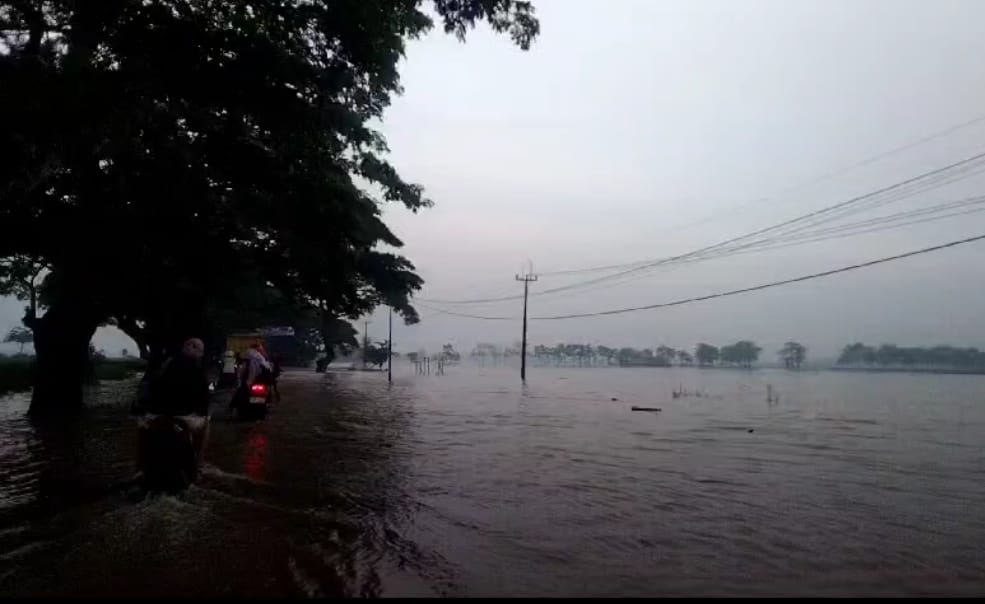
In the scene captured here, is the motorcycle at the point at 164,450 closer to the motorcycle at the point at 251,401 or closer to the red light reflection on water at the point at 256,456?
the red light reflection on water at the point at 256,456

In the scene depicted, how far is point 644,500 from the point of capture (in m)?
8.41

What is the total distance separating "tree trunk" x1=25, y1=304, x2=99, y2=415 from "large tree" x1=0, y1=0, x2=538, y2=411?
0.04 meters

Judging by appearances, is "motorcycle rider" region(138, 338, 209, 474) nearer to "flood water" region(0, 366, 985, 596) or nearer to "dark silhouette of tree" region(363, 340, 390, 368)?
"flood water" region(0, 366, 985, 596)

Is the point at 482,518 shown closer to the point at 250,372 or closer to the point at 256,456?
the point at 256,456

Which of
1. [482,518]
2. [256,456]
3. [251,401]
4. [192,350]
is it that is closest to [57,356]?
[251,401]

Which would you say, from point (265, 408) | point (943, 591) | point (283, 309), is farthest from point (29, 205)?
point (283, 309)

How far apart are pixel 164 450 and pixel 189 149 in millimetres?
7673

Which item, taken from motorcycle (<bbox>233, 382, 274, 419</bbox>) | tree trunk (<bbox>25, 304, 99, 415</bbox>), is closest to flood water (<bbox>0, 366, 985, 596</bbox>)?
motorcycle (<bbox>233, 382, 274, 419</bbox>)

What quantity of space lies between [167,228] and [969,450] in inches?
689

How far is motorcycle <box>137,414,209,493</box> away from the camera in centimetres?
721

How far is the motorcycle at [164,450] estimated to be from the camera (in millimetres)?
7215

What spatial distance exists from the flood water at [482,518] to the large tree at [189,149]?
11.6ft

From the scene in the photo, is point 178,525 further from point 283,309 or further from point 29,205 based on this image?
point 283,309

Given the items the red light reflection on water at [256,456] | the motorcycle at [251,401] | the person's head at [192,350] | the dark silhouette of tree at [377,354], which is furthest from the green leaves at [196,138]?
the dark silhouette of tree at [377,354]
